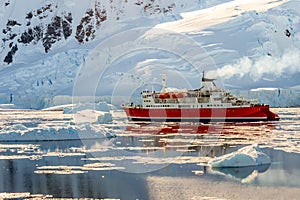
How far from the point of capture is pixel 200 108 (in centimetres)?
3766

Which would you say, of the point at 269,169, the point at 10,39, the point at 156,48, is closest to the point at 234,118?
the point at 269,169

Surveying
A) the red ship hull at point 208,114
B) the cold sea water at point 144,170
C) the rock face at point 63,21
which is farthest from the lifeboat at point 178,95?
the rock face at point 63,21

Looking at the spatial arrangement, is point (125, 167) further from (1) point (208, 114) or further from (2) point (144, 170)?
(1) point (208, 114)

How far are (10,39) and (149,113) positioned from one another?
141 feet

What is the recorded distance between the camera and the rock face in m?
75.9

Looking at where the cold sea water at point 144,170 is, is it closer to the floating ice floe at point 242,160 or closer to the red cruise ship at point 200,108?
the floating ice floe at point 242,160

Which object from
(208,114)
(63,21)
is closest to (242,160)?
(208,114)

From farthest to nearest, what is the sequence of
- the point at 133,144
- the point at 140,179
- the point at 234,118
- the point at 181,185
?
1. the point at 234,118
2. the point at 133,144
3. the point at 140,179
4. the point at 181,185

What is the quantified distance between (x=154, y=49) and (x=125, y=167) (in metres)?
46.6

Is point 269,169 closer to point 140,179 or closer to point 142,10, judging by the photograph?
point 140,179

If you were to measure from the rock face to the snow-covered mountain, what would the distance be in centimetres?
13

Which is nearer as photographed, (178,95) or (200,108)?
(200,108)

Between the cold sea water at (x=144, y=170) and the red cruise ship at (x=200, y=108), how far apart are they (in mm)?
11884

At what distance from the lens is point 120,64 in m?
63.5
